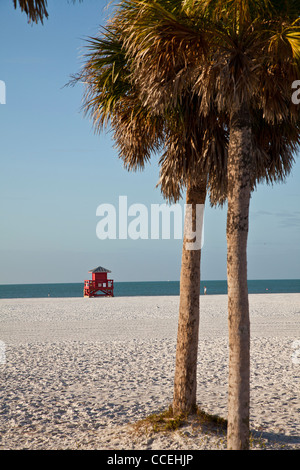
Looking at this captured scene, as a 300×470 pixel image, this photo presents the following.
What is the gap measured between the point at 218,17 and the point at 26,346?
1126 centimetres

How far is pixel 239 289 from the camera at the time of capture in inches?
188

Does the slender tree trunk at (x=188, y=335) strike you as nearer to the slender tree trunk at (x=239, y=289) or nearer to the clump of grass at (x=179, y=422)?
the clump of grass at (x=179, y=422)

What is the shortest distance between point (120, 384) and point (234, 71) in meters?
6.61

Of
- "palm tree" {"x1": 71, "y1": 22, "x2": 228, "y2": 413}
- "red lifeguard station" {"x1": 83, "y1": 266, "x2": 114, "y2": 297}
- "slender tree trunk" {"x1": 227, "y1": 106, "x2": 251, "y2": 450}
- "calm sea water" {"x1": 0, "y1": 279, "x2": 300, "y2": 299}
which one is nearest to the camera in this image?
"slender tree trunk" {"x1": 227, "y1": 106, "x2": 251, "y2": 450}

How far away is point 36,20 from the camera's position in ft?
15.4

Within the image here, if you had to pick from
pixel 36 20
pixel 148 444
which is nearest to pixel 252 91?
pixel 36 20

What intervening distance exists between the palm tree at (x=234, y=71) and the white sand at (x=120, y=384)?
1835mm

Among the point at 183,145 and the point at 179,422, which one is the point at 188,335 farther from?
the point at 183,145

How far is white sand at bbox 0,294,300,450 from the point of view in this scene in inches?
247

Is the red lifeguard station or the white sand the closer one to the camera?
the white sand

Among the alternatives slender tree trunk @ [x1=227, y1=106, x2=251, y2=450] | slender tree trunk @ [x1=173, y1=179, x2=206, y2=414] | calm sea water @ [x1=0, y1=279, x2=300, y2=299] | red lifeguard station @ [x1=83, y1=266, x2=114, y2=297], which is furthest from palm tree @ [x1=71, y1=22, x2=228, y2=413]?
calm sea water @ [x1=0, y1=279, x2=300, y2=299]

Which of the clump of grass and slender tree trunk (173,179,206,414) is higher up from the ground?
slender tree trunk (173,179,206,414)

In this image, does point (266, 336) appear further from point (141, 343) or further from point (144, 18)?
point (144, 18)

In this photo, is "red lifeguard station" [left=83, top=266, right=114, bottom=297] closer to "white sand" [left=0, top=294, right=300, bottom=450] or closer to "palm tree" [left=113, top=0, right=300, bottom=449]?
"white sand" [left=0, top=294, right=300, bottom=450]
